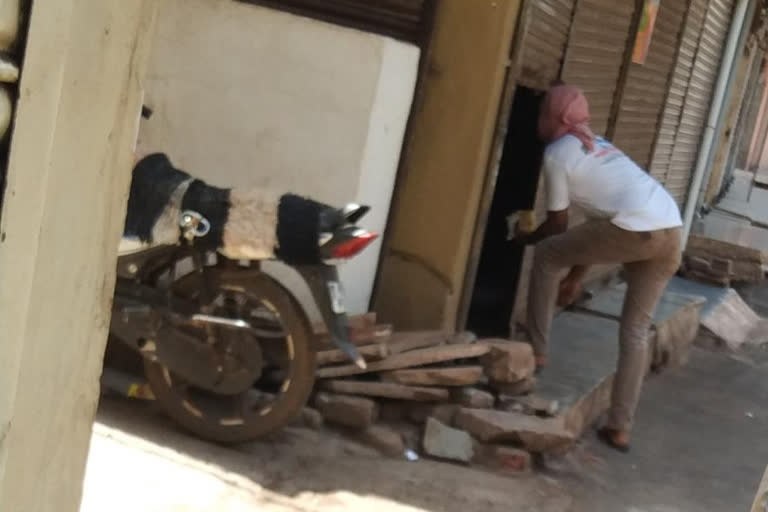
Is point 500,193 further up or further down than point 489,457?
further up

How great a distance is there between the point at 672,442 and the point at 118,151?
5769 millimetres

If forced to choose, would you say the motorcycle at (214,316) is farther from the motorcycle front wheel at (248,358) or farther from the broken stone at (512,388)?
the broken stone at (512,388)

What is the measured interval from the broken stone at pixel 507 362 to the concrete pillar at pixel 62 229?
12.7ft

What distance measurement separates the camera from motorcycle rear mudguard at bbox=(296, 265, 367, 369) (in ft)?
15.6

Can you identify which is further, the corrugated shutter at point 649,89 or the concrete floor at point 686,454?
the corrugated shutter at point 649,89

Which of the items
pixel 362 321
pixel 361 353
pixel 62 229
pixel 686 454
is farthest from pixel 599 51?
pixel 62 229

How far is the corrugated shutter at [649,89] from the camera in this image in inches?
357

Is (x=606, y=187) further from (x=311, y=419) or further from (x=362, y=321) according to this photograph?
(x=311, y=419)

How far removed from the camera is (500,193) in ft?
25.4

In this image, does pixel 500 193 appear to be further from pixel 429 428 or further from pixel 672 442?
pixel 429 428

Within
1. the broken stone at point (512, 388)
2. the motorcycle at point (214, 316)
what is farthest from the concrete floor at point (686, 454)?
the motorcycle at point (214, 316)

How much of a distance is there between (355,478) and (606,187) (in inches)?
85.5

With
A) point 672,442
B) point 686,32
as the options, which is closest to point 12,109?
point 672,442

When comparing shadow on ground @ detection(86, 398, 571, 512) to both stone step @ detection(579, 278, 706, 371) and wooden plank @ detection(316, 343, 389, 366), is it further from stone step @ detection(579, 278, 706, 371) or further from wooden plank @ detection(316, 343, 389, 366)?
stone step @ detection(579, 278, 706, 371)
